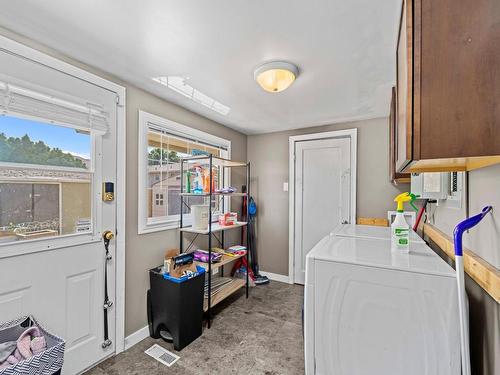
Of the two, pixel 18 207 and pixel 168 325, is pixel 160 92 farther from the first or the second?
pixel 168 325

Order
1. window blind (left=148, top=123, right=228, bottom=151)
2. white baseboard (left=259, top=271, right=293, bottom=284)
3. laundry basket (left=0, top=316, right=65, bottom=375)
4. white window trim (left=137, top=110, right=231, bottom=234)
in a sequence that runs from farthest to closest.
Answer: white baseboard (left=259, top=271, right=293, bottom=284) → window blind (left=148, top=123, right=228, bottom=151) → white window trim (left=137, top=110, right=231, bottom=234) → laundry basket (left=0, top=316, right=65, bottom=375)

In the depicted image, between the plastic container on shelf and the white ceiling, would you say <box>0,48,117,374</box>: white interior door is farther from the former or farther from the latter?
the plastic container on shelf

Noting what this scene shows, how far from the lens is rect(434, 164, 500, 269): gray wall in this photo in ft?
2.80

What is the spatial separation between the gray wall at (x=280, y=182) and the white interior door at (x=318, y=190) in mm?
158

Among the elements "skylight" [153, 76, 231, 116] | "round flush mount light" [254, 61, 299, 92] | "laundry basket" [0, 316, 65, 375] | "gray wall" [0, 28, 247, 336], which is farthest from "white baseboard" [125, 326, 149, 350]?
"round flush mount light" [254, 61, 299, 92]

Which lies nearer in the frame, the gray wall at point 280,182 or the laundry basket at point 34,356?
the laundry basket at point 34,356

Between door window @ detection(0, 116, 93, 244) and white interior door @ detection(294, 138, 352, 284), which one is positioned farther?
white interior door @ detection(294, 138, 352, 284)

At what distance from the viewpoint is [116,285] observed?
1981mm

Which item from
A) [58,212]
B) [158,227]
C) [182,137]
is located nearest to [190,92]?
[182,137]

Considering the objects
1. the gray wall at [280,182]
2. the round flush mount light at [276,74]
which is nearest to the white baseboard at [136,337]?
the gray wall at [280,182]

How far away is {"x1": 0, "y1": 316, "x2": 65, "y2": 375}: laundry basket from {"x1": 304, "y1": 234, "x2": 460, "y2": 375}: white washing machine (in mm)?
1291

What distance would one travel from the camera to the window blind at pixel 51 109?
4.61 feet

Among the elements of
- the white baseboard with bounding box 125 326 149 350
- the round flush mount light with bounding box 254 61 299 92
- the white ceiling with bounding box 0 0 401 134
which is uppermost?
the white ceiling with bounding box 0 0 401 134

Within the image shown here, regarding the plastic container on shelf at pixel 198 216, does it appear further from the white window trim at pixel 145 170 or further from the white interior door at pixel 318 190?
the white interior door at pixel 318 190
